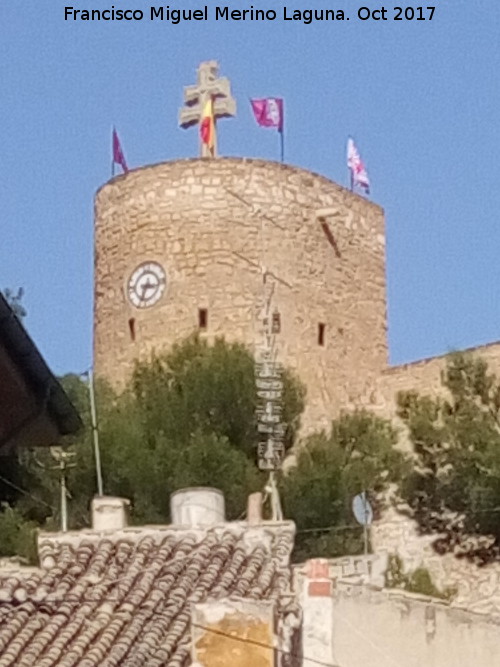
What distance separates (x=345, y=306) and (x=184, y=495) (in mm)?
17190

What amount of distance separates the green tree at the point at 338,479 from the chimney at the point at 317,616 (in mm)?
11467

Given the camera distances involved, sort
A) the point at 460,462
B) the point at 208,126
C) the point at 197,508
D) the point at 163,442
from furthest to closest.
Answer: the point at 208,126
the point at 460,462
the point at 163,442
the point at 197,508

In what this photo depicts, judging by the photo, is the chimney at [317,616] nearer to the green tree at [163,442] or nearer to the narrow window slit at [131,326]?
the green tree at [163,442]

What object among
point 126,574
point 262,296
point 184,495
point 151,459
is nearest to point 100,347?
point 262,296

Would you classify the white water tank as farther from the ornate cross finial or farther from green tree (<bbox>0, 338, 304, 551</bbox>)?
the ornate cross finial

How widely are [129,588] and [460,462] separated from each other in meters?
15.7

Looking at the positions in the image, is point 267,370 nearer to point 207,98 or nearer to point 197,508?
point 207,98

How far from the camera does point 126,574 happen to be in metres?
13.0

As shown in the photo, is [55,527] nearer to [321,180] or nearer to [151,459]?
[151,459]

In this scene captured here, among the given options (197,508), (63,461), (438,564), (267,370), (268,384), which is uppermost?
(267,370)

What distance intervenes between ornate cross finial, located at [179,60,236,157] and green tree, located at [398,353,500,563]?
21.4ft

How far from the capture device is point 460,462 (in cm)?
2778

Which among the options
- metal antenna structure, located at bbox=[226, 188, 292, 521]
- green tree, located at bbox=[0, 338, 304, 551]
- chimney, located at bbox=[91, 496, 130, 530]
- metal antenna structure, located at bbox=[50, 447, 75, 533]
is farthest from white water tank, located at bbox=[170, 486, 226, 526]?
metal antenna structure, located at bbox=[226, 188, 292, 521]

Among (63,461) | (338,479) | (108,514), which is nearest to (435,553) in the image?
(338,479)
